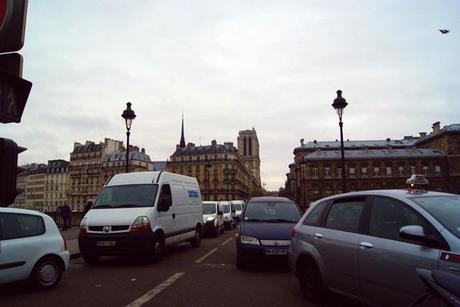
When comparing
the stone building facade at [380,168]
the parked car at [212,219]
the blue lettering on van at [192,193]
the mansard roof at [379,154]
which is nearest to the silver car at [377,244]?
the blue lettering on van at [192,193]

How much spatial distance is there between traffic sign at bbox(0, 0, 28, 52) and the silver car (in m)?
4.10

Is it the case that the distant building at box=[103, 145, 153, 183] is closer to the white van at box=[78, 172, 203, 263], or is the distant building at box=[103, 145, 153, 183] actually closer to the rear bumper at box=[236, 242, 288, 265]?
the white van at box=[78, 172, 203, 263]

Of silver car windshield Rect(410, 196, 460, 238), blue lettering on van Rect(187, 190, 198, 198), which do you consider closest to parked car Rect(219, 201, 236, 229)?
blue lettering on van Rect(187, 190, 198, 198)

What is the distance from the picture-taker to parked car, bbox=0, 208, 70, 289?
7234mm

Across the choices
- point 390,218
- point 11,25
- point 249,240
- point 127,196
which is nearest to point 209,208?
point 127,196

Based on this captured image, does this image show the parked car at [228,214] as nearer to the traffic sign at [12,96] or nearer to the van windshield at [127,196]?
the van windshield at [127,196]

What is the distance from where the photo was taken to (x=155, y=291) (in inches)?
295

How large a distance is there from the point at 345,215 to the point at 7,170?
195 inches

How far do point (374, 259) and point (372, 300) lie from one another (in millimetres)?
510

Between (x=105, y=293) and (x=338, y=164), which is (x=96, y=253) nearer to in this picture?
(x=105, y=293)

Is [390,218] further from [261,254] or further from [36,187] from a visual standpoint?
[36,187]

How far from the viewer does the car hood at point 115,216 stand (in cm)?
1071

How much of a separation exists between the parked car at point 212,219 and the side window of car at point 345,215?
1507 centimetres

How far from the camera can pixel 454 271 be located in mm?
4172
